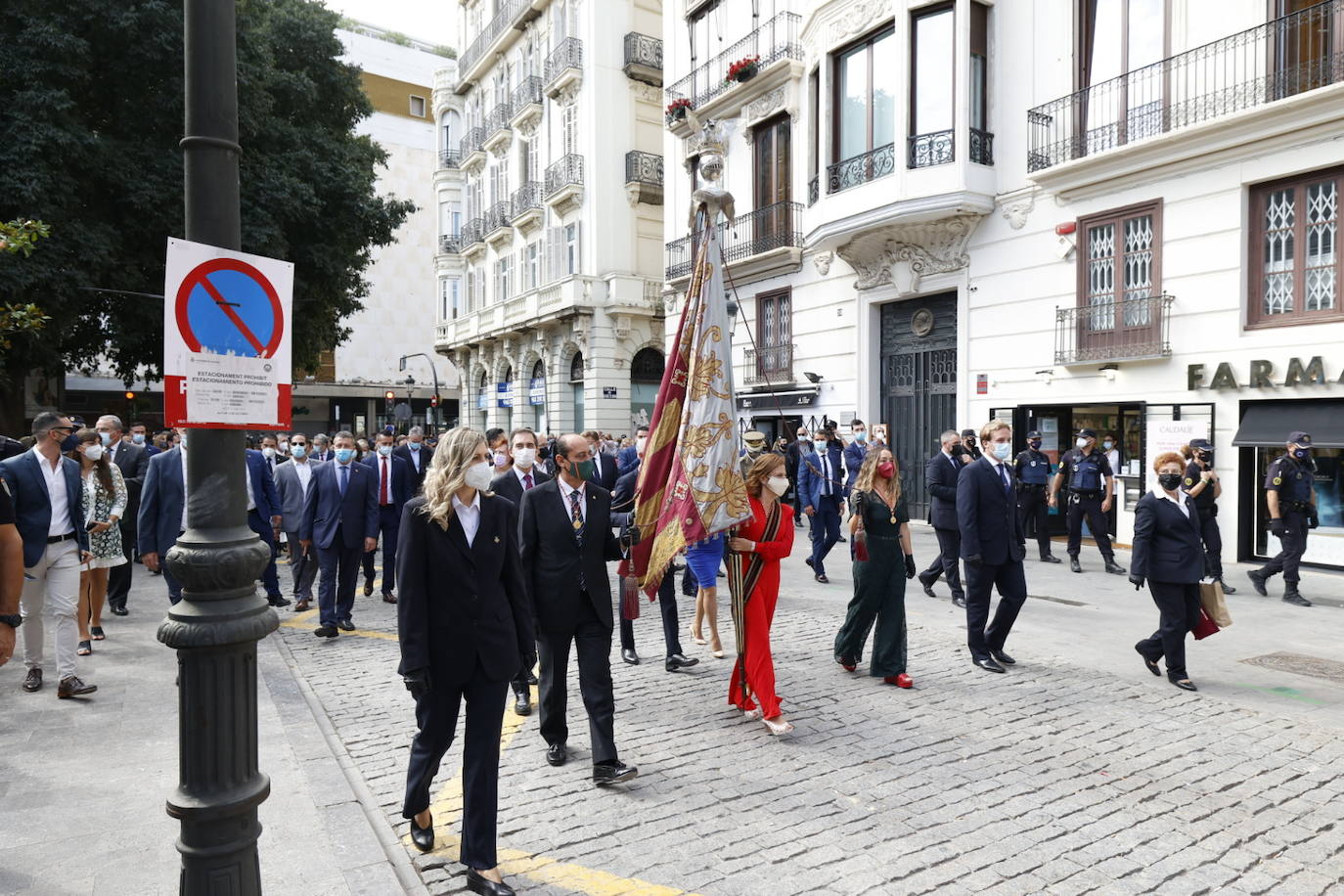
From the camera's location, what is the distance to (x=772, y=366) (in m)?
21.2

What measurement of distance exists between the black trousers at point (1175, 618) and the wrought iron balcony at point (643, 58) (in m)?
26.7

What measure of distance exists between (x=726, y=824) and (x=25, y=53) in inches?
709

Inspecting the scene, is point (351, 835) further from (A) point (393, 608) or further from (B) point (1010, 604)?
(A) point (393, 608)

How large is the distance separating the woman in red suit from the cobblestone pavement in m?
0.17

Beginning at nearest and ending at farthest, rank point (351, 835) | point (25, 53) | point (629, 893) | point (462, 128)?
point (629, 893), point (351, 835), point (25, 53), point (462, 128)

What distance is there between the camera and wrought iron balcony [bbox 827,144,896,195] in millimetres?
16516

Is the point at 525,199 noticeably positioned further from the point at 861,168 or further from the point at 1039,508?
the point at 1039,508

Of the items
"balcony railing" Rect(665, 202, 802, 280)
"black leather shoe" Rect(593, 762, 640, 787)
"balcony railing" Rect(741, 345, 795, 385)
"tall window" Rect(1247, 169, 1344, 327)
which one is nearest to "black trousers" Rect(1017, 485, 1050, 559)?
"tall window" Rect(1247, 169, 1344, 327)

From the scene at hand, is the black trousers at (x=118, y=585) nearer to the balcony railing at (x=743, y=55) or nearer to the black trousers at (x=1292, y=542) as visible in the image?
the black trousers at (x=1292, y=542)

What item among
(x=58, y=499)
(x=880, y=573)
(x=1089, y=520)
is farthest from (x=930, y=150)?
(x=58, y=499)

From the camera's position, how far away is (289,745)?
5.32 m

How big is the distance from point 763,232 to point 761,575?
54.6 feet

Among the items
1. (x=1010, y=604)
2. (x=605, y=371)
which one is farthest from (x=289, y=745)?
(x=605, y=371)

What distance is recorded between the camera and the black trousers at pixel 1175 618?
21.7 ft
